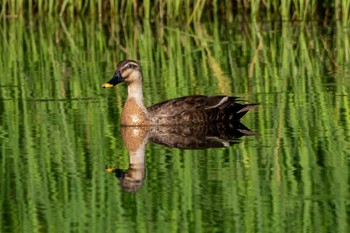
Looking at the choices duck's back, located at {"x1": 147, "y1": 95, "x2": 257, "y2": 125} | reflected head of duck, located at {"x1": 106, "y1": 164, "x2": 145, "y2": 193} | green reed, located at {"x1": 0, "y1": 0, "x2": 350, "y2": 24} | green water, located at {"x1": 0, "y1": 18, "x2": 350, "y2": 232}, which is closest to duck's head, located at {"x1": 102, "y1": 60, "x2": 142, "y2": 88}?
green water, located at {"x1": 0, "y1": 18, "x2": 350, "y2": 232}

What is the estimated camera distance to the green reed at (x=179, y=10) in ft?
62.8

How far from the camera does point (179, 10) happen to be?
20.1 metres

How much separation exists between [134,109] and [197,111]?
54 centimetres

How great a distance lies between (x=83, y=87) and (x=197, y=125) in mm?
2231

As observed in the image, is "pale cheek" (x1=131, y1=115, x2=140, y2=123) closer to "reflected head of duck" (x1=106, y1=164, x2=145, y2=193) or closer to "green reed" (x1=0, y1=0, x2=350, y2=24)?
"reflected head of duck" (x1=106, y1=164, x2=145, y2=193)

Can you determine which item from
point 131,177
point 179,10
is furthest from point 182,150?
point 179,10

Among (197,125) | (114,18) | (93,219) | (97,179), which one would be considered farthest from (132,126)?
(114,18)

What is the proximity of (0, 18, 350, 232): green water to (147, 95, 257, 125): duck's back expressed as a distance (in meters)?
0.13

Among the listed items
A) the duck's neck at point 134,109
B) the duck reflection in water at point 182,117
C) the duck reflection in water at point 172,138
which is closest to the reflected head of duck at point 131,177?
the duck reflection in water at point 172,138

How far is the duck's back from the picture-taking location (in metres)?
10.6

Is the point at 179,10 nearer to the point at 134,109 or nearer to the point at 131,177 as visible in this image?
the point at 134,109

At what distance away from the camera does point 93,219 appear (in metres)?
6.86

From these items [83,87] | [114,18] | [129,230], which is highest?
[114,18]

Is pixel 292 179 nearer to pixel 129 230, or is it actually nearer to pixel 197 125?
pixel 129 230
